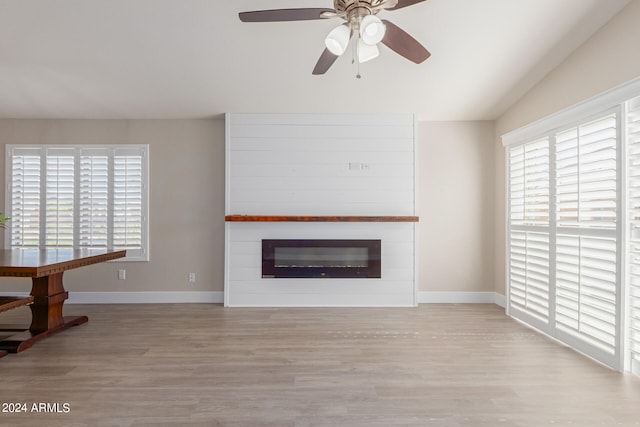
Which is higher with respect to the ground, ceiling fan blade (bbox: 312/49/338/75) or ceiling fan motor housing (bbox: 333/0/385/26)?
ceiling fan motor housing (bbox: 333/0/385/26)

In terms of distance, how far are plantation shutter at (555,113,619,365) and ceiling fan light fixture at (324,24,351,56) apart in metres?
2.22

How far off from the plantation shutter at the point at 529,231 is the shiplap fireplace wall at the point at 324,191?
3.63 ft

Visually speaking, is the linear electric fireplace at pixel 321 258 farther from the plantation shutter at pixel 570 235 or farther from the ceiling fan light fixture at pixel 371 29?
the ceiling fan light fixture at pixel 371 29

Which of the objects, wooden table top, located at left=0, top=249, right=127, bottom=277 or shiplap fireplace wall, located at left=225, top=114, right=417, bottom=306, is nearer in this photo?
wooden table top, located at left=0, top=249, right=127, bottom=277

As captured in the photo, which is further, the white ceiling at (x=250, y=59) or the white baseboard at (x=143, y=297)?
the white baseboard at (x=143, y=297)

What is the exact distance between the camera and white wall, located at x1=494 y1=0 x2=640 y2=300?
8.25ft

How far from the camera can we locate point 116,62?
334 cm

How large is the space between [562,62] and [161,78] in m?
3.97

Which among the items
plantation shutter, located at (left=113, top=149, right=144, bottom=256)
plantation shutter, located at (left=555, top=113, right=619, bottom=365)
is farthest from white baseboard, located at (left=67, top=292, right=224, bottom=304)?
plantation shutter, located at (left=555, top=113, right=619, bottom=365)

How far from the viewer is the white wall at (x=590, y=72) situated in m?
2.51

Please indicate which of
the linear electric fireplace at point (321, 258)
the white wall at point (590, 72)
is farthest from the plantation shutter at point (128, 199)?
the white wall at point (590, 72)

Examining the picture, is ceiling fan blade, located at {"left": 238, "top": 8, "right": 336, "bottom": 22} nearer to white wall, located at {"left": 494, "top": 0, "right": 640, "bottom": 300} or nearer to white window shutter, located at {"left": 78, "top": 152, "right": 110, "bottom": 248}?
white wall, located at {"left": 494, "top": 0, "right": 640, "bottom": 300}

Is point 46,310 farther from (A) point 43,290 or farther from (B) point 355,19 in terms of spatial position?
(B) point 355,19

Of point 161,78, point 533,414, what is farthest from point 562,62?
point 161,78
